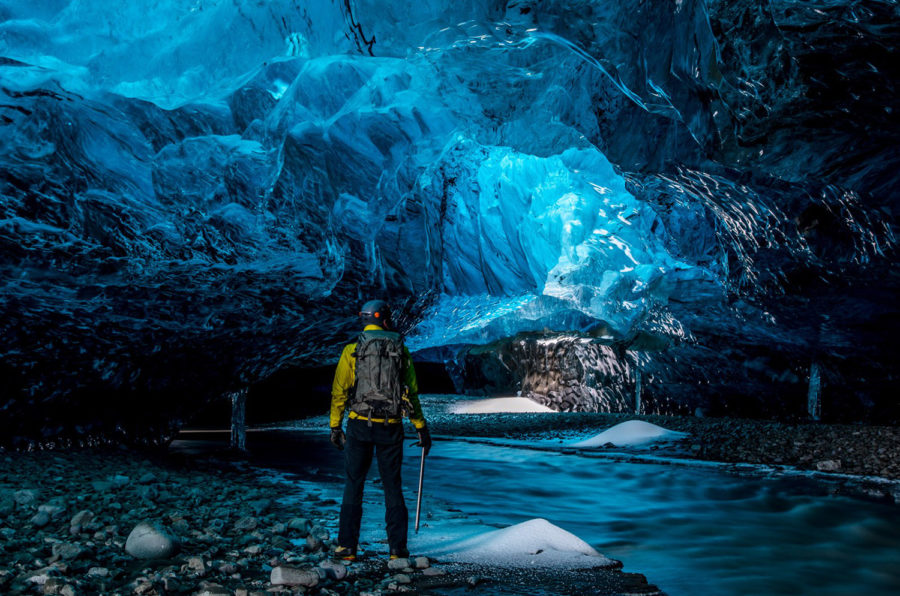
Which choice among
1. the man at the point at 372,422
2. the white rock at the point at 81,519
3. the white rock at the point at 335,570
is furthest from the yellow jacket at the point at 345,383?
the white rock at the point at 81,519

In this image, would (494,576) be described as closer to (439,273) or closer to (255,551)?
(255,551)

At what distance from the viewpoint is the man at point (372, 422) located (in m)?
3.96

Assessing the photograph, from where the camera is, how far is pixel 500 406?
977 inches

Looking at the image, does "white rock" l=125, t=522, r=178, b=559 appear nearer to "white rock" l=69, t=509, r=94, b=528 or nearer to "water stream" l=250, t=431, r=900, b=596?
"white rock" l=69, t=509, r=94, b=528

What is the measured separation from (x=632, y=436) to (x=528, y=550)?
9839 millimetres

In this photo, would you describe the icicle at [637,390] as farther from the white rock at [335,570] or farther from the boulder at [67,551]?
the boulder at [67,551]

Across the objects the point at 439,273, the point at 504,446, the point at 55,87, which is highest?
the point at 55,87

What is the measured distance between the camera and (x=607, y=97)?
7.36 meters

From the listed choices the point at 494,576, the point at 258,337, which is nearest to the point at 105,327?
the point at 258,337

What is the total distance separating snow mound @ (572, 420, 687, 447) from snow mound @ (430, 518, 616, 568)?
9156mm

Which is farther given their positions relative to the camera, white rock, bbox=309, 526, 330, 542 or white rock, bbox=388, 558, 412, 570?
white rock, bbox=309, 526, 330, 542

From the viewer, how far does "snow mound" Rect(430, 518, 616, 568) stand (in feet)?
13.3

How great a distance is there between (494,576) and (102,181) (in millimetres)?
5191

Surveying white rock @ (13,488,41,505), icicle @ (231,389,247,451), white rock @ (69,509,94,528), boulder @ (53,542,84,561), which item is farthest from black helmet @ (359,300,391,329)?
icicle @ (231,389,247,451)
